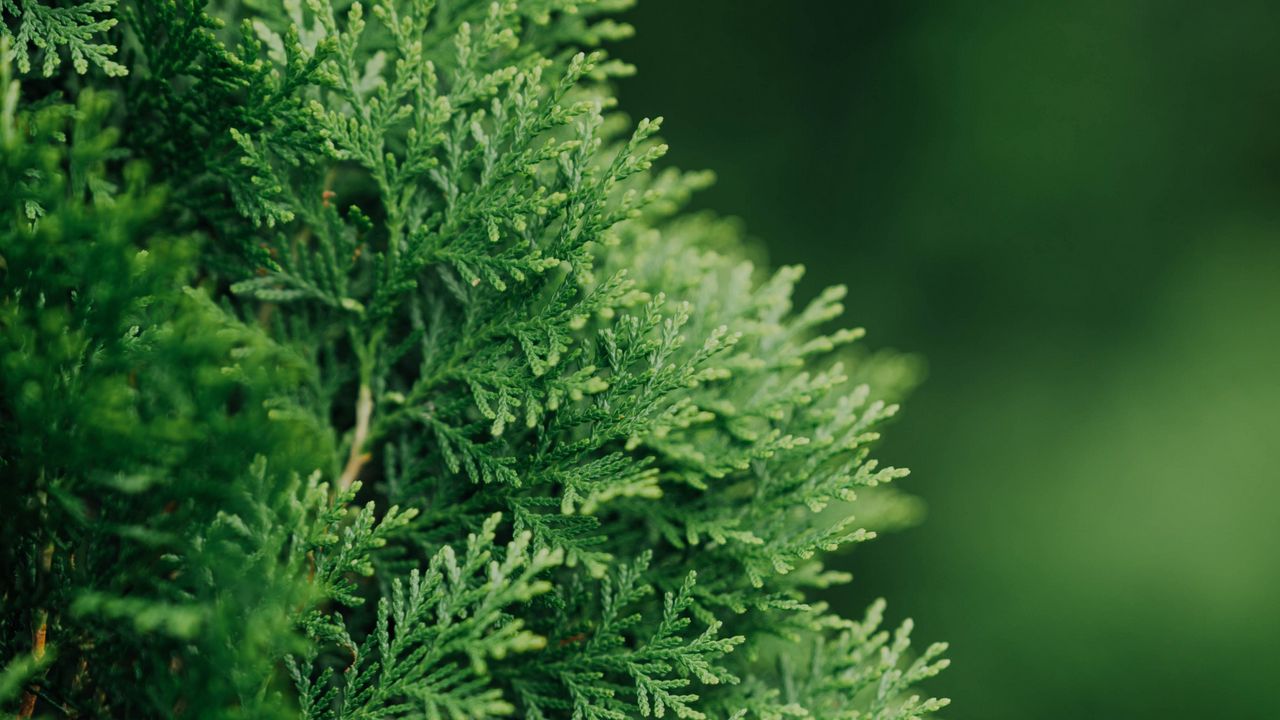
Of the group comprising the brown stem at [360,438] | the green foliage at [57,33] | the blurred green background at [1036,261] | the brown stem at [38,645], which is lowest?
the brown stem at [38,645]

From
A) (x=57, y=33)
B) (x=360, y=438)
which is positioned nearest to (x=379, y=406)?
(x=360, y=438)

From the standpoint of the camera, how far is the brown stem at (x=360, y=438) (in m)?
1.63

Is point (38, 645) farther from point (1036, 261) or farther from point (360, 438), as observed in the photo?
point (1036, 261)

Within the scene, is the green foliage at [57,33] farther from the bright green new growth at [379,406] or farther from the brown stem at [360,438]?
the brown stem at [360,438]

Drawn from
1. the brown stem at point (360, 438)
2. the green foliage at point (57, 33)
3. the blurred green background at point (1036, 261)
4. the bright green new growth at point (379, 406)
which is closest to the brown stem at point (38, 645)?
the bright green new growth at point (379, 406)

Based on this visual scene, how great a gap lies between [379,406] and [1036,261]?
531cm

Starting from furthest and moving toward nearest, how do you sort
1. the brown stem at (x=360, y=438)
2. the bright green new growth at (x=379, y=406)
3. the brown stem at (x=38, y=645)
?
1. the brown stem at (x=360, y=438)
2. the brown stem at (x=38, y=645)
3. the bright green new growth at (x=379, y=406)

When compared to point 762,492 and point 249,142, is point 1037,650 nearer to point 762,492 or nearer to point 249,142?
point 762,492

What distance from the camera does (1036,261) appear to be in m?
5.74

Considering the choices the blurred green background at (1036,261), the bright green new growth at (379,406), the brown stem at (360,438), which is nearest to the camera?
the bright green new growth at (379,406)

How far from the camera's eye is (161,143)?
155cm

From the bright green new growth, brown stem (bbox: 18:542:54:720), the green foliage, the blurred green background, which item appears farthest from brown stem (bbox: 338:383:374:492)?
the blurred green background

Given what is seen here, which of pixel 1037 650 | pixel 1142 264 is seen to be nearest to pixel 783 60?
pixel 1142 264

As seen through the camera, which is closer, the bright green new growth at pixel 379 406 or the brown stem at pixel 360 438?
the bright green new growth at pixel 379 406
